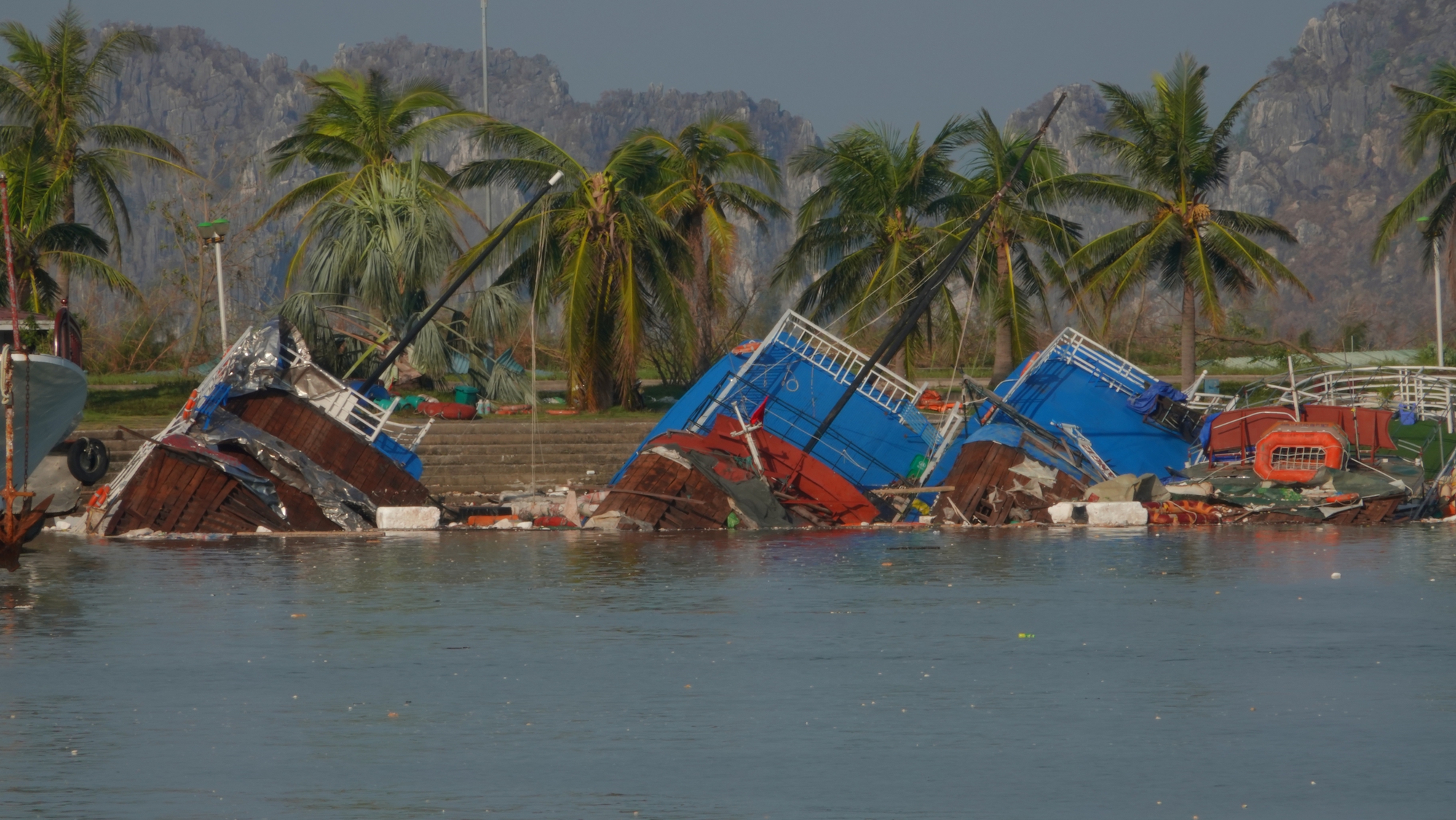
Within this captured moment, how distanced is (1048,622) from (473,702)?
5.77 metres

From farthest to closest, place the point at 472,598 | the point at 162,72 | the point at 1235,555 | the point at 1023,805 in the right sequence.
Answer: the point at 162,72, the point at 1235,555, the point at 472,598, the point at 1023,805

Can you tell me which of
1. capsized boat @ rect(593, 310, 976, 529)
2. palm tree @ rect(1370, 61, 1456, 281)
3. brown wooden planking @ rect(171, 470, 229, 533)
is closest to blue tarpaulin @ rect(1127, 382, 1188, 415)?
capsized boat @ rect(593, 310, 976, 529)

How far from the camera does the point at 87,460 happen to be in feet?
85.3

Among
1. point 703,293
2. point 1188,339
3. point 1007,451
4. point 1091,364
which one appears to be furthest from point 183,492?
point 1188,339

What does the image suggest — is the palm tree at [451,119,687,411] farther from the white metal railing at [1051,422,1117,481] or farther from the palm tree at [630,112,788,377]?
the white metal railing at [1051,422,1117,481]

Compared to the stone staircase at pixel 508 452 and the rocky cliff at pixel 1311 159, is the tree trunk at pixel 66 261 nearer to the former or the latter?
the stone staircase at pixel 508 452

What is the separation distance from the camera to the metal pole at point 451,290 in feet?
91.4

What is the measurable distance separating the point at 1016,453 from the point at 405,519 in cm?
917

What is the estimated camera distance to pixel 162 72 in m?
200

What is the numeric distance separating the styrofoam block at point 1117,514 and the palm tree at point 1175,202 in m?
11.7

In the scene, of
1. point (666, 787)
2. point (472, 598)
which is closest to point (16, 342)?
point (472, 598)

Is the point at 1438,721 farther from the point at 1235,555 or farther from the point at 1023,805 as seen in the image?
the point at 1235,555

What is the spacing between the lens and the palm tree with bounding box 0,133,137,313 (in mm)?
34438

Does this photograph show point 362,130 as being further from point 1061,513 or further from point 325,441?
point 1061,513
